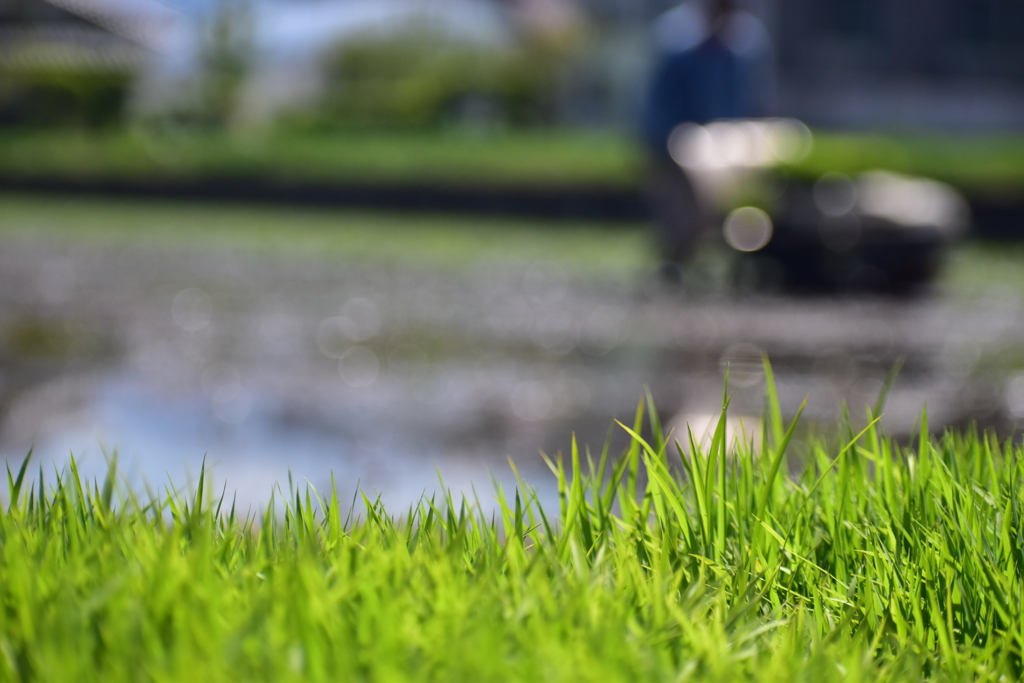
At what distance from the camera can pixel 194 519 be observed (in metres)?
2.01

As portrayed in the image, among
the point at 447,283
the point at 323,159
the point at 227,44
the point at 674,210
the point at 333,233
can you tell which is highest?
the point at 227,44

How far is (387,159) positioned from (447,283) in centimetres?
1379

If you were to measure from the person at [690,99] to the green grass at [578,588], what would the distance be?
27.8 feet

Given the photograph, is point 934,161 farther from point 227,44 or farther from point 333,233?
point 227,44

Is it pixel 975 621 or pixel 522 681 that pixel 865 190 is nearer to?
pixel 975 621

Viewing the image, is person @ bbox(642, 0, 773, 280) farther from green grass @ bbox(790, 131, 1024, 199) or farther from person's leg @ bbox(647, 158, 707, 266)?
green grass @ bbox(790, 131, 1024, 199)

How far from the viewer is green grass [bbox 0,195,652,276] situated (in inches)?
585

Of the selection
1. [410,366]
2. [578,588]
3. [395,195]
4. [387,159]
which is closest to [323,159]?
[387,159]

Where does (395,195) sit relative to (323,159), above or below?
below

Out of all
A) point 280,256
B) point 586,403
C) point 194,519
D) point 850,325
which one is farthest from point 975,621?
point 280,256

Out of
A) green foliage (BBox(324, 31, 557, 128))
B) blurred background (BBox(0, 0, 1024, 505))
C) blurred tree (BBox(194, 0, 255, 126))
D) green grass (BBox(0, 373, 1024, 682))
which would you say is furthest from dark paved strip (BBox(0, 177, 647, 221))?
green grass (BBox(0, 373, 1024, 682))

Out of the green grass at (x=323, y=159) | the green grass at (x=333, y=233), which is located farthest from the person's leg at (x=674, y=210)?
the green grass at (x=323, y=159)

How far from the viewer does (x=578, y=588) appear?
5.88 feet

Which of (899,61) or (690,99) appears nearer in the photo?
(690,99)
